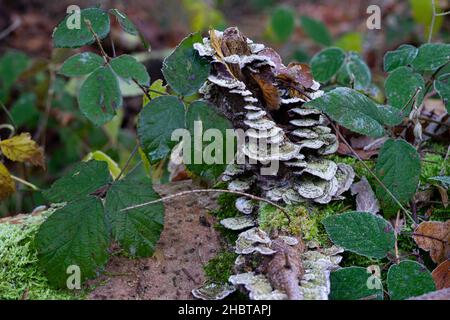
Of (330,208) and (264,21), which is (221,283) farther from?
(264,21)

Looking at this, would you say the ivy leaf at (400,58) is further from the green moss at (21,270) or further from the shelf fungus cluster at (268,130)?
the green moss at (21,270)

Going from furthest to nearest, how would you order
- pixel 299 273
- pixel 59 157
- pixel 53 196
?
1. pixel 59 157
2. pixel 53 196
3. pixel 299 273

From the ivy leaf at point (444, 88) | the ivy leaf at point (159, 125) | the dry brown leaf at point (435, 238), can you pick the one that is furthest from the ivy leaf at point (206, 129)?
the ivy leaf at point (444, 88)

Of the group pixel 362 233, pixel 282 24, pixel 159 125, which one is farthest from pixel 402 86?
pixel 282 24

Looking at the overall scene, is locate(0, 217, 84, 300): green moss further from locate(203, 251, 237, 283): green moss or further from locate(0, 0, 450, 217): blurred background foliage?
locate(0, 0, 450, 217): blurred background foliage

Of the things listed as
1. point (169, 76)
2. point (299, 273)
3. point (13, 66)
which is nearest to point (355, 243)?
point (299, 273)
